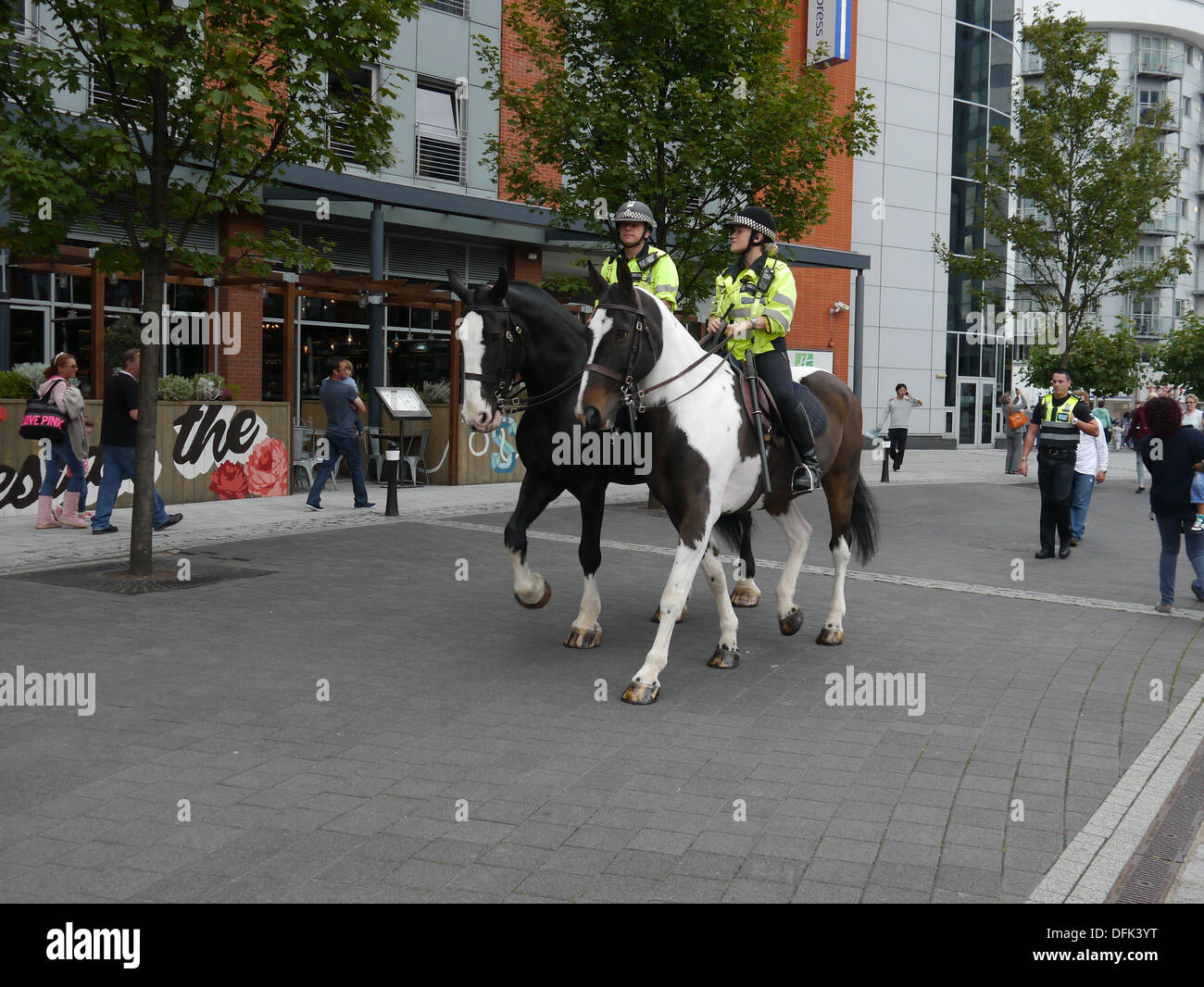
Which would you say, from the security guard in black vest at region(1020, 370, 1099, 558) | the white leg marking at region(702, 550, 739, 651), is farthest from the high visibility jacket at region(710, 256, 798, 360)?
the security guard in black vest at region(1020, 370, 1099, 558)

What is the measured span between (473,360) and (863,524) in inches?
144

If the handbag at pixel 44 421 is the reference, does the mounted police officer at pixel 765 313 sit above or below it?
above

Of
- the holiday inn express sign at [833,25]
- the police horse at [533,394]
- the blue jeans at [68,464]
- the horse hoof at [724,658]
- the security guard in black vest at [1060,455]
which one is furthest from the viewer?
the holiday inn express sign at [833,25]

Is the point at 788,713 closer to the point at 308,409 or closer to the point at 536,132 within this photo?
the point at 536,132

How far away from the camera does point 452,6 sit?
2341cm

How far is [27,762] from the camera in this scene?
508 centimetres

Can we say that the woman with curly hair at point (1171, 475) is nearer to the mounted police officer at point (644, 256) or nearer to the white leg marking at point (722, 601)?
the white leg marking at point (722, 601)

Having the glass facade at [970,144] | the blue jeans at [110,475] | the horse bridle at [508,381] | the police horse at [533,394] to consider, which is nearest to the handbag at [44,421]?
the blue jeans at [110,475]

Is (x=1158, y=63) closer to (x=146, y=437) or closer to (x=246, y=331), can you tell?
(x=246, y=331)

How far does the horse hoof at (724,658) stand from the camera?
702 centimetres

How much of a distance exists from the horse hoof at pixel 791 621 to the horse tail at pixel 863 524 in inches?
38.6

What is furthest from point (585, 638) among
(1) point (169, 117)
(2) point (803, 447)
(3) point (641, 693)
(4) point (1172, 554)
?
(1) point (169, 117)

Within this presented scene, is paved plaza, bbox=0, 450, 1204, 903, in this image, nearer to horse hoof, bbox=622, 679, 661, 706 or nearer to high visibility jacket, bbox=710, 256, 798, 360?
horse hoof, bbox=622, 679, 661, 706
